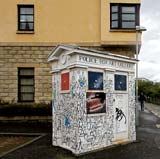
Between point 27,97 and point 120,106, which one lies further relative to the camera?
point 27,97

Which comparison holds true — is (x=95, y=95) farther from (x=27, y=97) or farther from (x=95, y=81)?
(x=27, y=97)

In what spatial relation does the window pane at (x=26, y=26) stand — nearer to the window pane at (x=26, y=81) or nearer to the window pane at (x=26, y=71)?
the window pane at (x=26, y=71)

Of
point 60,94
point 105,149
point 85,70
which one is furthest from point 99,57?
point 105,149

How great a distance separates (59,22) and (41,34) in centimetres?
138

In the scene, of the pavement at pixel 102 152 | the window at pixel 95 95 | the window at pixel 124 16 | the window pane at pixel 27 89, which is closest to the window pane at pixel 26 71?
the window pane at pixel 27 89

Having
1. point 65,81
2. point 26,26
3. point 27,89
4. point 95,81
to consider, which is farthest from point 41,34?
point 95,81

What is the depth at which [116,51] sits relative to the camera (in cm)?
2183

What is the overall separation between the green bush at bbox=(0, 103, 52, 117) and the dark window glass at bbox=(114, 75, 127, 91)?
8735 mm

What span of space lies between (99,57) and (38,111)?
33.8 ft

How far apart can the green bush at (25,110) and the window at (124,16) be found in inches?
259

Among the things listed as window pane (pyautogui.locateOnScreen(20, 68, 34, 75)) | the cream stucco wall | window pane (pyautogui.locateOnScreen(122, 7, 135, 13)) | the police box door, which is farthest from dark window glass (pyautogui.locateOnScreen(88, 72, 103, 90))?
window pane (pyautogui.locateOnScreen(20, 68, 34, 75))

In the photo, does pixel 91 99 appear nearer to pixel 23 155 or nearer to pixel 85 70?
pixel 85 70

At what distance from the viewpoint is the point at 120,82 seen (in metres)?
12.6

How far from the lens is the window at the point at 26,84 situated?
22.1 metres
